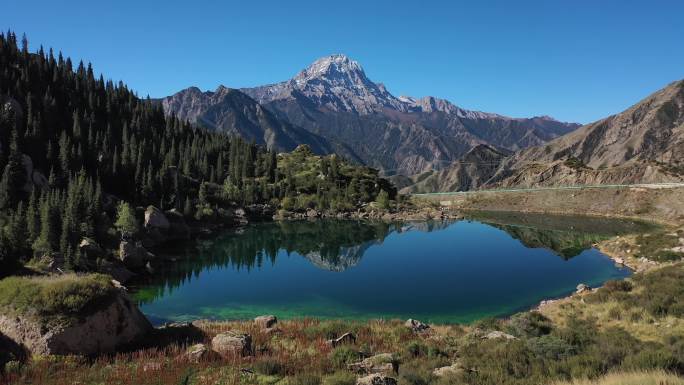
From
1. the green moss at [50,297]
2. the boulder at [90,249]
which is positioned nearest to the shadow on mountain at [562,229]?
the boulder at [90,249]

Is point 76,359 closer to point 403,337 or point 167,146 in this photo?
point 403,337

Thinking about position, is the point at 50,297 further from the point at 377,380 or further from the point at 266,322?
the point at 377,380

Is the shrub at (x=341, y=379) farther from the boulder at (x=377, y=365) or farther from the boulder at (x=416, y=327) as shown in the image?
the boulder at (x=416, y=327)

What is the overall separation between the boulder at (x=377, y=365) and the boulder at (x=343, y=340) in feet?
12.3

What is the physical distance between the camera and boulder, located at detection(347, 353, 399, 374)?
18.3 meters

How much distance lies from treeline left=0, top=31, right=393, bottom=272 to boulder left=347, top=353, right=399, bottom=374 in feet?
172

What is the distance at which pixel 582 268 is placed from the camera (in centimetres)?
6888

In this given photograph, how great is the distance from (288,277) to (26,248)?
37.3 m

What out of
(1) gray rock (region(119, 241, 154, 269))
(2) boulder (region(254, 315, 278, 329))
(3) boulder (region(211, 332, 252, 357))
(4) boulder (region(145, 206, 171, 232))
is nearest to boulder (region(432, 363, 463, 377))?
(3) boulder (region(211, 332, 252, 357))

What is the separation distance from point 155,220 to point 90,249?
35.0 meters

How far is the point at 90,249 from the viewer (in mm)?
63781

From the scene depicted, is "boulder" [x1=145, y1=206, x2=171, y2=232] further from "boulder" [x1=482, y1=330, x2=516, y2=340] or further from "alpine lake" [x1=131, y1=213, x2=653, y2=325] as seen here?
"boulder" [x1=482, y1=330, x2=516, y2=340]

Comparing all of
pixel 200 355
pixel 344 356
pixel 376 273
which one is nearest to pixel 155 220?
pixel 376 273

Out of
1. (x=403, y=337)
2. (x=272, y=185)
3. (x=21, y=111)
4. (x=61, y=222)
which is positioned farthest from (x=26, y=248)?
(x=272, y=185)
